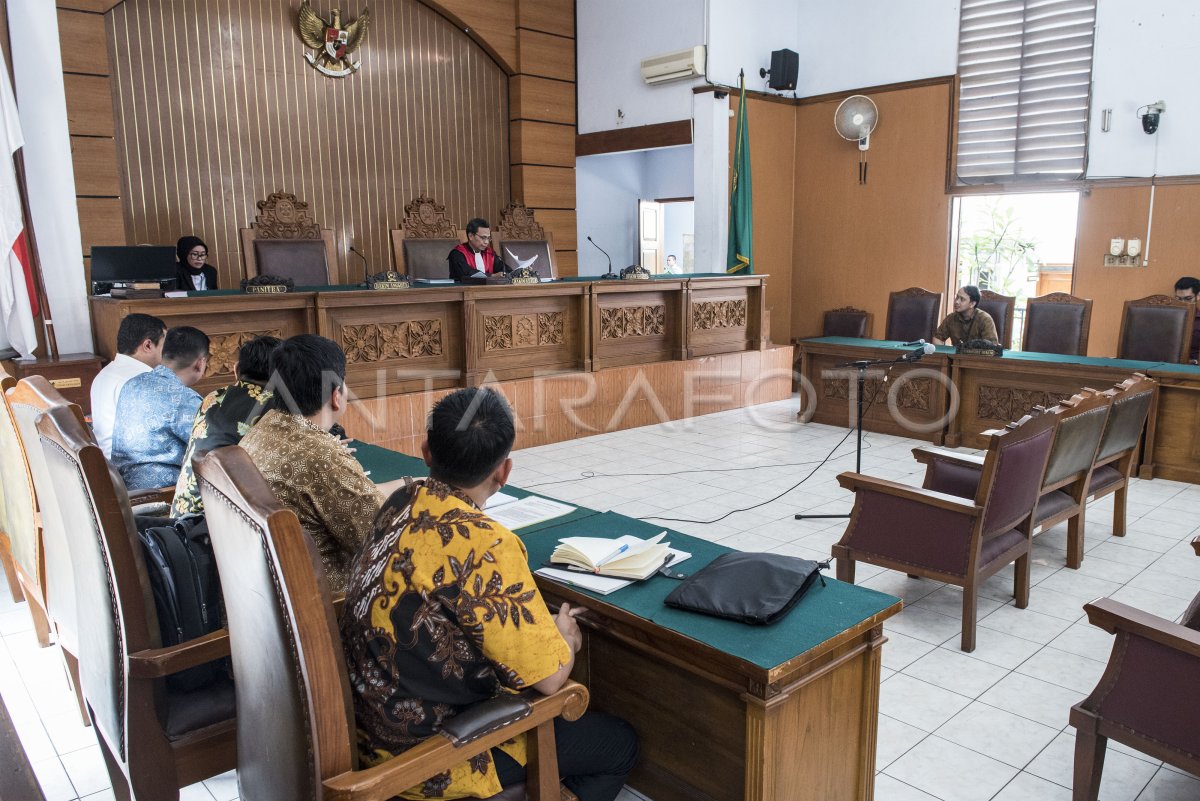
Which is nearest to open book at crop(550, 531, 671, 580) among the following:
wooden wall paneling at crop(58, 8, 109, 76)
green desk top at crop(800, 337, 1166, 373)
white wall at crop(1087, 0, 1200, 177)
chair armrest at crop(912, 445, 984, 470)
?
chair armrest at crop(912, 445, 984, 470)

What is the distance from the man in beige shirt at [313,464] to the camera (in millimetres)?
1812

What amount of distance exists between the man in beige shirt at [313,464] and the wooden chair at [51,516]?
1.30 ft

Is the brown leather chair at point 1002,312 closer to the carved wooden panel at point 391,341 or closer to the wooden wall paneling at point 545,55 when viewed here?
the carved wooden panel at point 391,341

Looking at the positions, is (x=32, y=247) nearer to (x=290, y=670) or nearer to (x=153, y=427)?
(x=153, y=427)

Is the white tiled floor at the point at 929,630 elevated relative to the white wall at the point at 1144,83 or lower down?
lower down

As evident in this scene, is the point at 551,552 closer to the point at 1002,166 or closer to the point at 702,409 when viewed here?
the point at 702,409

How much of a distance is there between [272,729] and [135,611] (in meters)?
0.48

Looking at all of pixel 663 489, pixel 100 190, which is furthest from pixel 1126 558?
pixel 100 190

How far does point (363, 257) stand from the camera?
7254 mm

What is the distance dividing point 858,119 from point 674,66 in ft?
5.79

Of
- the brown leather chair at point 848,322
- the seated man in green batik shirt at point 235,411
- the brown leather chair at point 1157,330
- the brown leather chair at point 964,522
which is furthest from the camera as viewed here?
the brown leather chair at point 848,322

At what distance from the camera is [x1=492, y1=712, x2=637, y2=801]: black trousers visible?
170 centimetres

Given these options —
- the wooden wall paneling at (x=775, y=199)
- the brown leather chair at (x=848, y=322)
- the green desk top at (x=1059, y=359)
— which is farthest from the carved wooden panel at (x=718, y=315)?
the wooden wall paneling at (x=775, y=199)

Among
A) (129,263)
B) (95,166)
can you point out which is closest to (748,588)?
(129,263)
